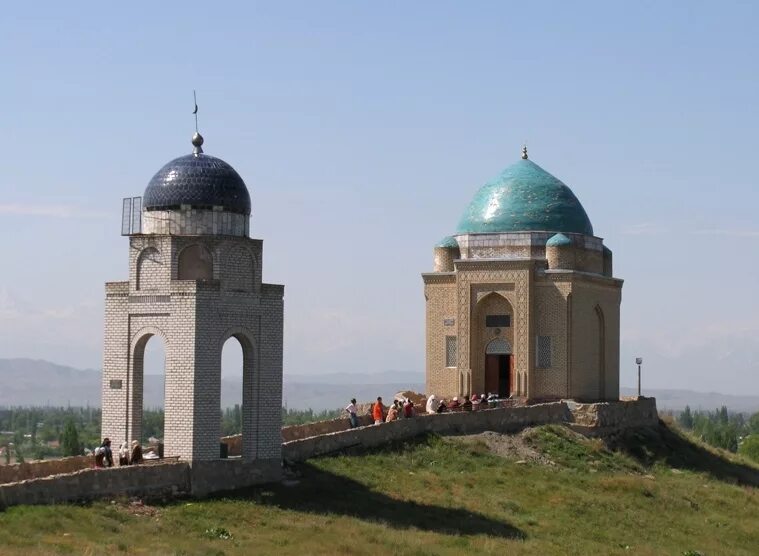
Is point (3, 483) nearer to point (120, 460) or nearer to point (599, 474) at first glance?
point (120, 460)

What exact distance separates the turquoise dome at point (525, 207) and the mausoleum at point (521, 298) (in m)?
0.04

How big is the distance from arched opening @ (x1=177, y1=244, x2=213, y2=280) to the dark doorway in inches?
789

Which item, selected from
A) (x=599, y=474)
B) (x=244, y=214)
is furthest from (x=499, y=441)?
(x=244, y=214)

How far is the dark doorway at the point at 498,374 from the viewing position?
48406mm

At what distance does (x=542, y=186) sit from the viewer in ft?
161

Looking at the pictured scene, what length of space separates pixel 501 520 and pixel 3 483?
413 inches

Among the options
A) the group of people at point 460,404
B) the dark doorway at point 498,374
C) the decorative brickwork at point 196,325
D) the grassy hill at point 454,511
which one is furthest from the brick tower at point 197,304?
the dark doorway at point 498,374

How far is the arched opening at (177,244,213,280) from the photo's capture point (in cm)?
2945

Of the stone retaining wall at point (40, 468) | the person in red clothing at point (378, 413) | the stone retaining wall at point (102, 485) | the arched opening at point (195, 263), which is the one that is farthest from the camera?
the person in red clothing at point (378, 413)

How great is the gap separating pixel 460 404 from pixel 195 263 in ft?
55.5

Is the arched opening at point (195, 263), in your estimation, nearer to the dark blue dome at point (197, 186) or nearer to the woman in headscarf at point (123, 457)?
the dark blue dome at point (197, 186)

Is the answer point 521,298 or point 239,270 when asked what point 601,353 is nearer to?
point 521,298

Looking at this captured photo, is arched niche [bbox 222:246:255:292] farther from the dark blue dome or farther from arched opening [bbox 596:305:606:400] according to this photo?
arched opening [bbox 596:305:606:400]

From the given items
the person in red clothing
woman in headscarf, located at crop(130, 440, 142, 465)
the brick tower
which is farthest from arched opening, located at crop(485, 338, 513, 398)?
woman in headscarf, located at crop(130, 440, 142, 465)
